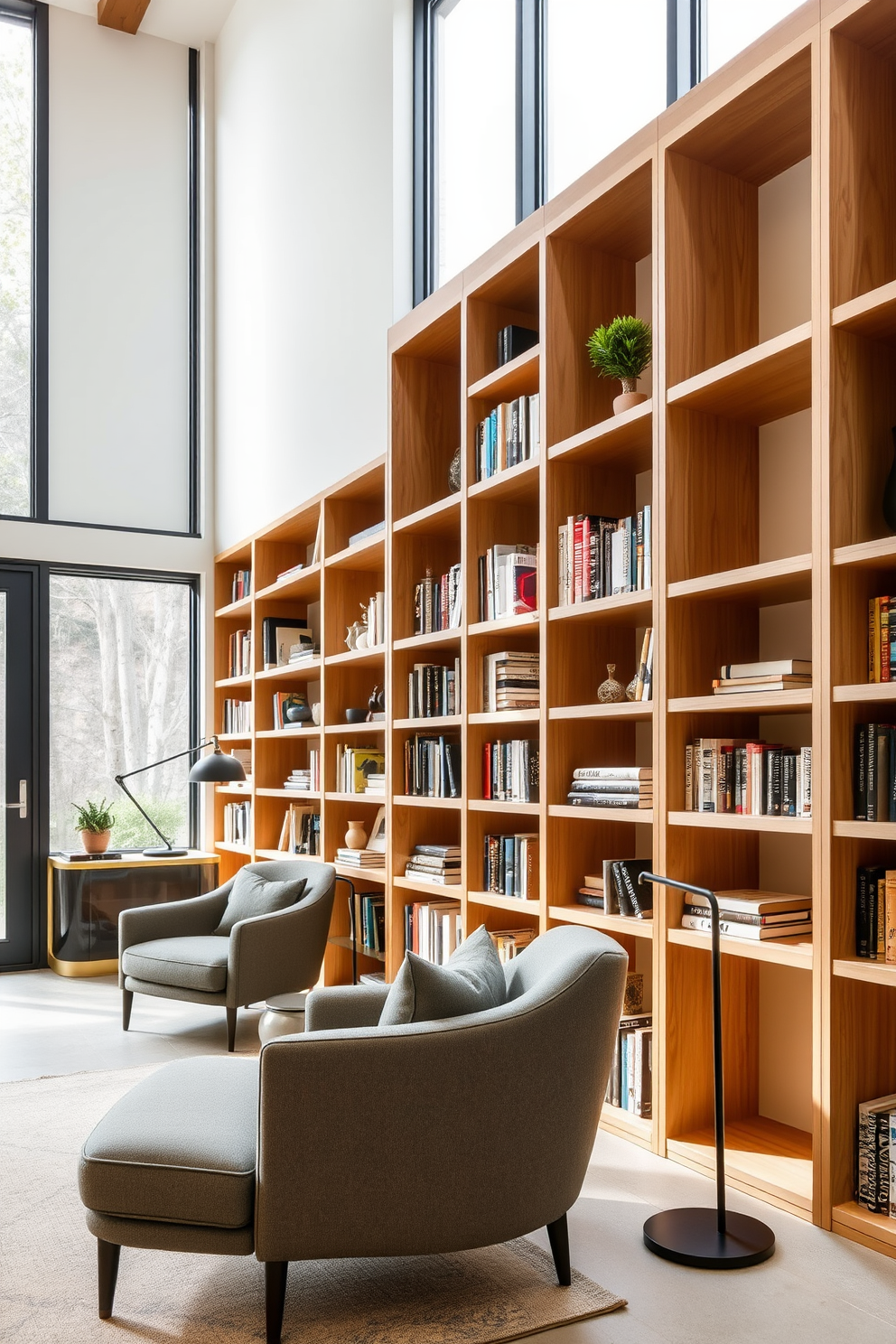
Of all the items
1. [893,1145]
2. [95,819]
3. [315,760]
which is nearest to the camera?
[893,1145]

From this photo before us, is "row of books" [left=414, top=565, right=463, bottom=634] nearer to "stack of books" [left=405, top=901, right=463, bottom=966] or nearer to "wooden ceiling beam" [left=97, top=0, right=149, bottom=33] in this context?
"stack of books" [left=405, top=901, right=463, bottom=966]

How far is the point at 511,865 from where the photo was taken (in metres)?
3.85

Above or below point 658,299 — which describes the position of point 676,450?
below

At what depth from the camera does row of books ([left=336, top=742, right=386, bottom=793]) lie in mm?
5055

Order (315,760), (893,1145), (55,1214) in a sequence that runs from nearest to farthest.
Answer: (893,1145), (55,1214), (315,760)

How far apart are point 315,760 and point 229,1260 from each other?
321 centimetres

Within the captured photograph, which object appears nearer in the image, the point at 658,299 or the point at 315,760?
the point at 658,299

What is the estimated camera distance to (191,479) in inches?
284

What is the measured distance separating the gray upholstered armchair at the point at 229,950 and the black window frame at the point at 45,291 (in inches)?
112

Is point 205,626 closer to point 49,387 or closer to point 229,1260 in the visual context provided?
point 49,387

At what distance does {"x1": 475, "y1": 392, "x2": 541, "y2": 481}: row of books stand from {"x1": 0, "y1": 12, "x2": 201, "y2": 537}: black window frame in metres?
3.48

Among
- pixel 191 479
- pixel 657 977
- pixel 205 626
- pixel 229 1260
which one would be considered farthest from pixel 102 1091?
pixel 191 479

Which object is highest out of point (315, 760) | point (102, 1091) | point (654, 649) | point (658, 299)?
point (658, 299)

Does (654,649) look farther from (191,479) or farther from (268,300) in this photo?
(191,479)
